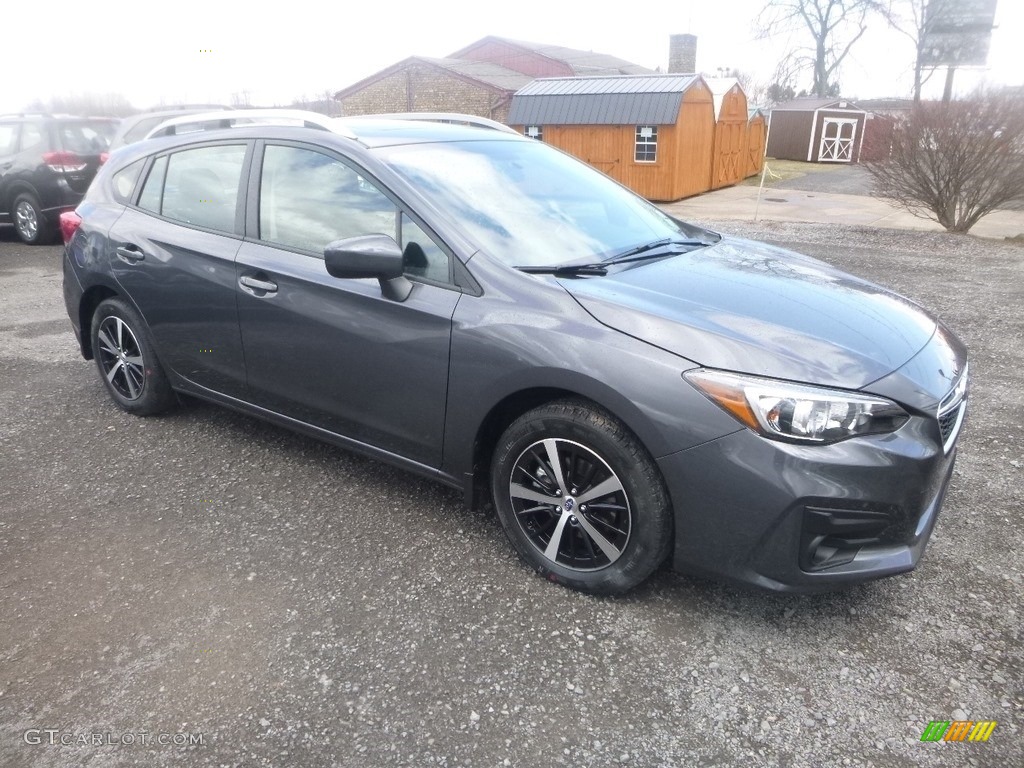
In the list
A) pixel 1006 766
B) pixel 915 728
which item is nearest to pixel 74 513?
pixel 915 728

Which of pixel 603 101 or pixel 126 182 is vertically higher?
pixel 603 101

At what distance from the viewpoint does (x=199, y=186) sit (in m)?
4.00

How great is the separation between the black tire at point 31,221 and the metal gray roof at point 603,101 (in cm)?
1320

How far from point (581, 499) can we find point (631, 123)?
18645mm

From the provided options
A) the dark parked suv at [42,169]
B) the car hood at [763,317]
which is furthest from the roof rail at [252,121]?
the dark parked suv at [42,169]

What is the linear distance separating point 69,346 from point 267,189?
349 cm

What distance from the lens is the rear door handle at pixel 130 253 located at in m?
4.12

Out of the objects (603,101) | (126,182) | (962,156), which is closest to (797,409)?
(126,182)

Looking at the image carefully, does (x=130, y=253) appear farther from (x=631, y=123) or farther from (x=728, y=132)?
(x=728, y=132)

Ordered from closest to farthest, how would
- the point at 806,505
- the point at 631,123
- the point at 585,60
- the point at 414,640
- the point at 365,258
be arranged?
the point at 806,505
the point at 414,640
the point at 365,258
the point at 631,123
the point at 585,60

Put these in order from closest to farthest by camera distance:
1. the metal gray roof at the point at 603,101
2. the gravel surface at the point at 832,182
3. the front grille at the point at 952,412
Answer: the front grille at the point at 952,412 < the metal gray roof at the point at 603,101 < the gravel surface at the point at 832,182

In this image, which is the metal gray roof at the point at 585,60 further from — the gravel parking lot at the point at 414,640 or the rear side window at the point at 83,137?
the gravel parking lot at the point at 414,640

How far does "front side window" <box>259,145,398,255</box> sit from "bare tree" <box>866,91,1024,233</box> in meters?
10.5

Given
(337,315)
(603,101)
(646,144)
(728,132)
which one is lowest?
(337,315)
